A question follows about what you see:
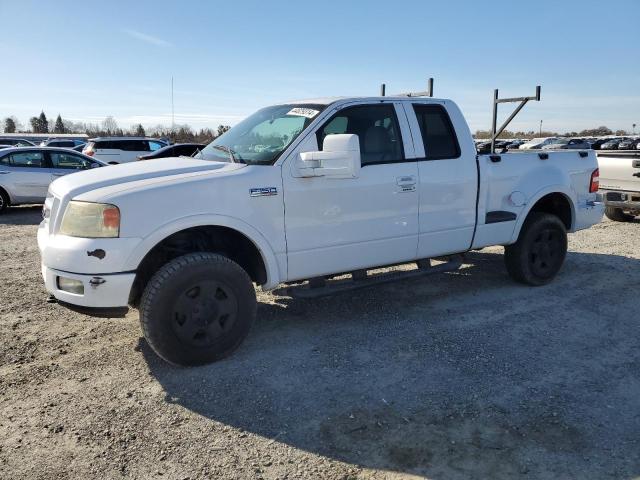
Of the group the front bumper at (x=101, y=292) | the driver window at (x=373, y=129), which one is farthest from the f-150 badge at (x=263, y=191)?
the front bumper at (x=101, y=292)

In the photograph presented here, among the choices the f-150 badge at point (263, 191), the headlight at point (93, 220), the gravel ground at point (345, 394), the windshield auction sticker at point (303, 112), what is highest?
the windshield auction sticker at point (303, 112)

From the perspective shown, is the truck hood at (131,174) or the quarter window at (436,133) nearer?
the truck hood at (131,174)

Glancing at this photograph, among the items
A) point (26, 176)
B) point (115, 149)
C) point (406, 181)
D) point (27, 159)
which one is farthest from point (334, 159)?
point (115, 149)

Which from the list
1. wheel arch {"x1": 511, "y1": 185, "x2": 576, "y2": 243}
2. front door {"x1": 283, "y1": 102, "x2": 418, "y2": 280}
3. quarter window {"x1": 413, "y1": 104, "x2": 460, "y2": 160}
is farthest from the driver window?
wheel arch {"x1": 511, "y1": 185, "x2": 576, "y2": 243}

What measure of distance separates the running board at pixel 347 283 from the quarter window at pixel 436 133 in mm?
1060

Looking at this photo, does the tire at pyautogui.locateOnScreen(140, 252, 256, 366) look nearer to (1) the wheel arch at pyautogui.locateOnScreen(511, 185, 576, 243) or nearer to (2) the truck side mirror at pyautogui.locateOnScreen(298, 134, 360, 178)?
(2) the truck side mirror at pyautogui.locateOnScreen(298, 134, 360, 178)

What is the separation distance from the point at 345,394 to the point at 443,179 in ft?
7.68

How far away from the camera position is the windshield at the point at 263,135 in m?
4.22

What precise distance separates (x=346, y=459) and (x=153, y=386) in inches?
60.9

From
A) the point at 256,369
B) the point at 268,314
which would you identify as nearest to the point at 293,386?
the point at 256,369

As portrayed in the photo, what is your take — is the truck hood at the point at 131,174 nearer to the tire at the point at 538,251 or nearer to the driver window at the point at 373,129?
the driver window at the point at 373,129

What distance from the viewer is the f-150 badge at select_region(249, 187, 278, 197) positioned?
12.8 ft

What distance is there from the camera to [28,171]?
11.9 m

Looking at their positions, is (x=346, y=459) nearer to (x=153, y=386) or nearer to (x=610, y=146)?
(x=153, y=386)
